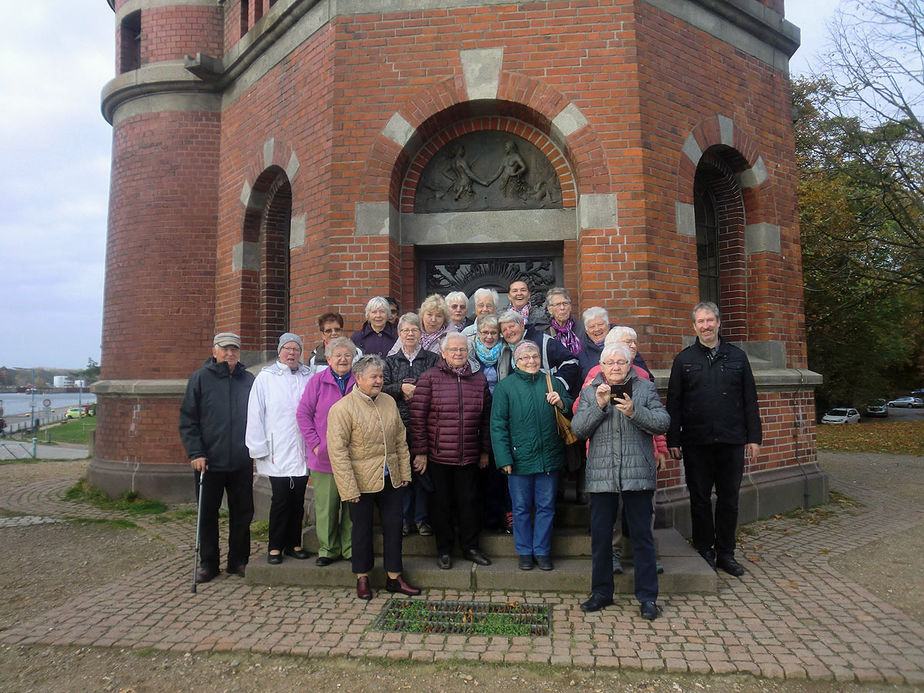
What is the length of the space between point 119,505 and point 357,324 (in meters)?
4.64

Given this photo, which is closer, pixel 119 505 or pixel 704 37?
pixel 704 37

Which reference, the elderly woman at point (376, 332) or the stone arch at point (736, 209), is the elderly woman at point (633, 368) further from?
the stone arch at point (736, 209)

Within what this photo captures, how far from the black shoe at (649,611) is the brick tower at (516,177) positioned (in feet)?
5.91

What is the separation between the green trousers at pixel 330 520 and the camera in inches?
183

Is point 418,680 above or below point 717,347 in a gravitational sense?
below

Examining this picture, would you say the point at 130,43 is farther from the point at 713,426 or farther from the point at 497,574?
the point at 713,426

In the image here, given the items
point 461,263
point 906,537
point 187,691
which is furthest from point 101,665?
point 906,537

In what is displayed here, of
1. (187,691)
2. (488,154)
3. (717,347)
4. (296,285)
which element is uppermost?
(488,154)

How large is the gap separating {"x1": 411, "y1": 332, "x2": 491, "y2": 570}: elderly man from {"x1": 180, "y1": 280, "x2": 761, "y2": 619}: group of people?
0.04ft

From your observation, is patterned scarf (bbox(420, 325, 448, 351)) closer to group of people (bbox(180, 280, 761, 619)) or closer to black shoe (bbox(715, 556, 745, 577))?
group of people (bbox(180, 280, 761, 619))

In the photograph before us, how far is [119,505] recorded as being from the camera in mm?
8016

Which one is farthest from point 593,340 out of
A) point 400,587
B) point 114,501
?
point 114,501

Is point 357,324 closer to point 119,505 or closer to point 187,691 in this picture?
point 187,691

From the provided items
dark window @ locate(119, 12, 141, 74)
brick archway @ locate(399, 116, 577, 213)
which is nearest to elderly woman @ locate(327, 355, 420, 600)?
brick archway @ locate(399, 116, 577, 213)
